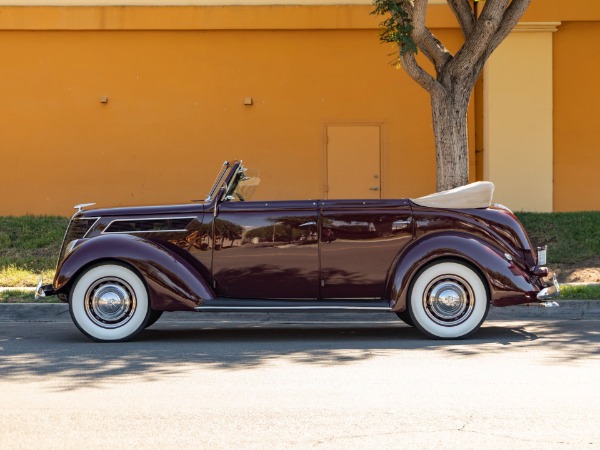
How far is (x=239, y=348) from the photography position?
27.6 feet

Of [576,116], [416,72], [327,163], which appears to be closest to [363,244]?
[416,72]

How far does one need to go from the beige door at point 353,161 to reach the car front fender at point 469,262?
9371mm

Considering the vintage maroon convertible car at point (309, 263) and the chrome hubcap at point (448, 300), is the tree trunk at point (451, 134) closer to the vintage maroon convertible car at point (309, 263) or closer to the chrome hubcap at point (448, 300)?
the vintage maroon convertible car at point (309, 263)

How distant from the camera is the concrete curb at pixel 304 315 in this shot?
1079cm

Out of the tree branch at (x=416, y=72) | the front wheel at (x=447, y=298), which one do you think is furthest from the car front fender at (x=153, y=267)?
the tree branch at (x=416, y=72)

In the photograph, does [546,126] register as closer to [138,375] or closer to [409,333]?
[409,333]

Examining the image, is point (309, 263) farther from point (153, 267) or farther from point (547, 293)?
point (547, 293)

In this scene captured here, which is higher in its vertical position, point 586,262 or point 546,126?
point 546,126

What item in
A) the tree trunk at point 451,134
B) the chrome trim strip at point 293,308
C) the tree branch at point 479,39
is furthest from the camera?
the tree trunk at point 451,134

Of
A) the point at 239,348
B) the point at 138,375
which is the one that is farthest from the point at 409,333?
the point at 138,375

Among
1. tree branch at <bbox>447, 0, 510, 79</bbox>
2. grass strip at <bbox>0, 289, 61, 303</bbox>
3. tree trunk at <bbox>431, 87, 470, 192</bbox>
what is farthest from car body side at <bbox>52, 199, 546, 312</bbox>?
tree branch at <bbox>447, 0, 510, 79</bbox>

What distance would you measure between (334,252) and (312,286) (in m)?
0.36

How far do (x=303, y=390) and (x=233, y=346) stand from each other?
2193mm

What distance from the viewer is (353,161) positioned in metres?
18.0
